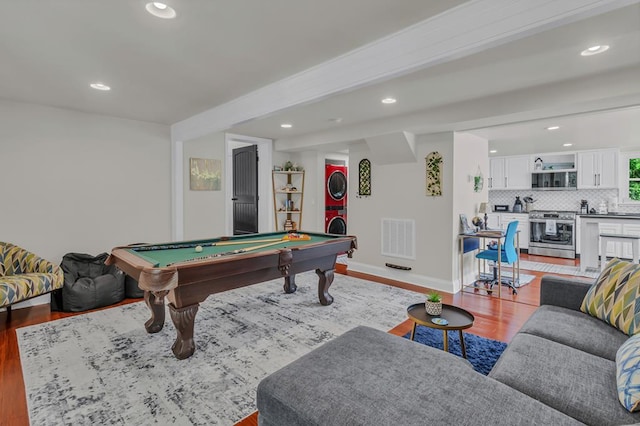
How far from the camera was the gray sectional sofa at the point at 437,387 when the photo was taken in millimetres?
1137

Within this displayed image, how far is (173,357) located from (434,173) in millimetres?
3828

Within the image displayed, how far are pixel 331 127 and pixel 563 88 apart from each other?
294 cm

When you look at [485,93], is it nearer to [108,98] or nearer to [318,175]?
[318,175]

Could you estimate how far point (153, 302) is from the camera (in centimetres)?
296

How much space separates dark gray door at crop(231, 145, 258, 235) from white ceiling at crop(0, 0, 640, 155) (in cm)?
205

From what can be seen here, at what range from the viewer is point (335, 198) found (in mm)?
6785

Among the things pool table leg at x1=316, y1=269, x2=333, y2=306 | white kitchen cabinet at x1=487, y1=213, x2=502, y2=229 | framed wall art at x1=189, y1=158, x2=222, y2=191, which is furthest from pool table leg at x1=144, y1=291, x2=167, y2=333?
white kitchen cabinet at x1=487, y1=213, x2=502, y2=229

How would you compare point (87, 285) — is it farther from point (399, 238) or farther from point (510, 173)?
point (510, 173)

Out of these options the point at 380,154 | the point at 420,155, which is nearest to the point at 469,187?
the point at 420,155

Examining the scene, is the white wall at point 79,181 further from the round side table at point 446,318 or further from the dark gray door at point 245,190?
the round side table at point 446,318

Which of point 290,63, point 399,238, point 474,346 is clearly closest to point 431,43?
point 290,63

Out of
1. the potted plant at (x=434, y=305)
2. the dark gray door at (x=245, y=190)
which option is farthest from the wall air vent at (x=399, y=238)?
the dark gray door at (x=245, y=190)

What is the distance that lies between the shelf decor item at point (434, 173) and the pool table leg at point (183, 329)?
3450mm

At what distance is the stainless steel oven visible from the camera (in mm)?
6469
